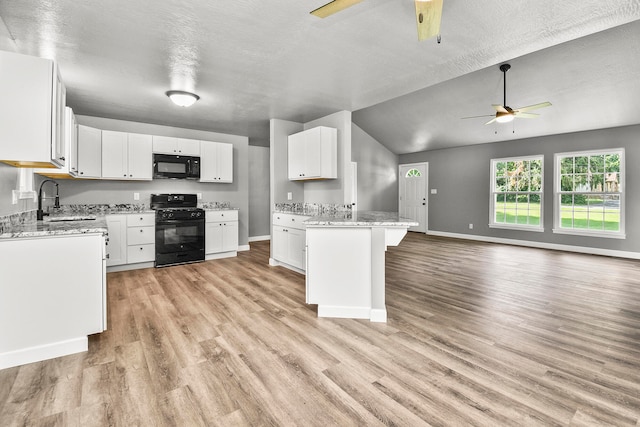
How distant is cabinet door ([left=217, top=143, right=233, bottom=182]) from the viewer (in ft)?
18.4

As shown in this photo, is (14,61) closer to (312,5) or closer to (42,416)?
(312,5)

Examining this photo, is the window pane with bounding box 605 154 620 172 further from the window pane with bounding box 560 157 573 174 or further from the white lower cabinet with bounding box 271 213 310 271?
the white lower cabinet with bounding box 271 213 310 271

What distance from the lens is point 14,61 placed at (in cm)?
198

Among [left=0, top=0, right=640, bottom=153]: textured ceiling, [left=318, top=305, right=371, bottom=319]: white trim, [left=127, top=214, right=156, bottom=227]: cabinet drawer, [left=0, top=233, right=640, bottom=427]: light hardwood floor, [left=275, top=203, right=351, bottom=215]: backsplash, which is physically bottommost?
[left=0, top=233, right=640, bottom=427]: light hardwood floor

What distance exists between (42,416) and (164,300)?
176 centimetres

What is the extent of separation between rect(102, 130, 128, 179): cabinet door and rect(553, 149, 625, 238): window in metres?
8.10

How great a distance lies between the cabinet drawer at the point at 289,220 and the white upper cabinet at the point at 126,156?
7.28 feet

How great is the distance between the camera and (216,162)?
5562 millimetres

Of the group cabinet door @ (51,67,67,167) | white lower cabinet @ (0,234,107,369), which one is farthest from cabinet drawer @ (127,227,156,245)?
white lower cabinet @ (0,234,107,369)

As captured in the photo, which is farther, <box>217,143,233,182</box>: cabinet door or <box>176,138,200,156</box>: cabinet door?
<box>217,143,233,182</box>: cabinet door

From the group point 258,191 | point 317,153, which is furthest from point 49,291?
point 258,191

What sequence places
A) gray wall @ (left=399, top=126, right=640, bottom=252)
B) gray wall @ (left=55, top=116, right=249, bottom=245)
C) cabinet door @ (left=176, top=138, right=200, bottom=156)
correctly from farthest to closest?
1. gray wall @ (left=399, top=126, right=640, bottom=252)
2. cabinet door @ (left=176, top=138, right=200, bottom=156)
3. gray wall @ (left=55, top=116, right=249, bottom=245)

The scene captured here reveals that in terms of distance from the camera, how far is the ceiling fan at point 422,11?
1.73m

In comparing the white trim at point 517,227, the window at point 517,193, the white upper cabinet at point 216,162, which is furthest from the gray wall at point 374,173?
the white upper cabinet at point 216,162
